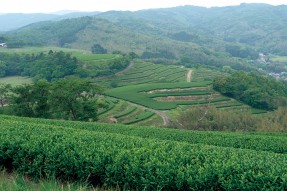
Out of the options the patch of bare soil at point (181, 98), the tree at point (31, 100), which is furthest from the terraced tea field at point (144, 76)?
the tree at point (31, 100)

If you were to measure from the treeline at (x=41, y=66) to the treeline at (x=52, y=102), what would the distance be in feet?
109

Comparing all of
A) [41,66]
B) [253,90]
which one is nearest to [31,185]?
[253,90]

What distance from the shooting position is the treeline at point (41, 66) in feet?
239

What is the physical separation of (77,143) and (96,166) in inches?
59.6

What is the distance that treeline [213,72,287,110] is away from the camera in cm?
5591

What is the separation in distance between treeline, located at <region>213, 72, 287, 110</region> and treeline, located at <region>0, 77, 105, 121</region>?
31.5 metres

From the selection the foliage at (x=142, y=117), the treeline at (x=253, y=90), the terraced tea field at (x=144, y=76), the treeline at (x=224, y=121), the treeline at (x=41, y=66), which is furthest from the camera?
the treeline at (x=41, y=66)

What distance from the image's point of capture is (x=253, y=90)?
2235 inches

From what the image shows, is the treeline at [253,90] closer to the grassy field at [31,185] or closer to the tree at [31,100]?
the tree at [31,100]

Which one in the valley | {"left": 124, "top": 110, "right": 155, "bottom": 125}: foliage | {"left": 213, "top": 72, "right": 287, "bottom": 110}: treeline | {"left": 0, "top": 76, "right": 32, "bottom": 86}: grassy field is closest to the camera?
the valley

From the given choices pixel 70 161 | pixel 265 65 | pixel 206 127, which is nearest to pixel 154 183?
pixel 70 161

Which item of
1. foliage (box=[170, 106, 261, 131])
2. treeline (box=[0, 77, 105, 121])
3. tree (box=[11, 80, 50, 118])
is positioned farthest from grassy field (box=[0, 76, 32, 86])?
foliage (box=[170, 106, 261, 131])

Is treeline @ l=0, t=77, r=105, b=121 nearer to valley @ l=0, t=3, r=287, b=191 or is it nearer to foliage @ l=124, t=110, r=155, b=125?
valley @ l=0, t=3, r=287, b=191

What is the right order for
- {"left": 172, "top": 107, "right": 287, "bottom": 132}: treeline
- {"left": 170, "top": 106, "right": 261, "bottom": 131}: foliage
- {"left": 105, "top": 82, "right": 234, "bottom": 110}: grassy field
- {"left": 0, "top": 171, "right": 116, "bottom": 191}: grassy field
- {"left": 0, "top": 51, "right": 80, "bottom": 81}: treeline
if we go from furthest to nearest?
{"left": 0, "top": 51, "right": 80, "bottom": 81}: treeline
{"left": 105, "top": 82, "right": 234, "bottom": 110}: grassy field
{"left": 170, "top": 106, "right": 261, "bottom": 131}: foliage
{"left": 172, "top": 107, "right": 287, "bottom": 132}: treeline
{"left": 0, "top": 171, "right": 116, "bottom": 191}: grassy field
